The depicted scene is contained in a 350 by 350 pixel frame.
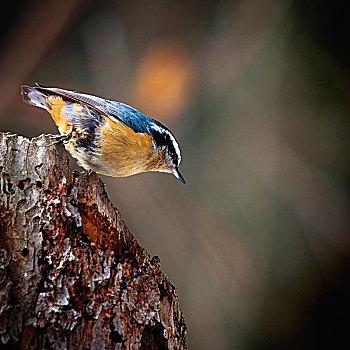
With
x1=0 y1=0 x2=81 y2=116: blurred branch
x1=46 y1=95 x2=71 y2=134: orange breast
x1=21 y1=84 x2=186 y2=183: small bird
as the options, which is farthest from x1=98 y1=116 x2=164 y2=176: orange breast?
x1=0 y1=0 x2=81 y2=116: blurred branch

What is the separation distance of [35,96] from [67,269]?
0.84 meters

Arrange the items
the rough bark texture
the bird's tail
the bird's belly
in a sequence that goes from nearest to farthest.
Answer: the rough bark texture → the bird's belly → the bird's tail

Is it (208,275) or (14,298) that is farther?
(208,275)

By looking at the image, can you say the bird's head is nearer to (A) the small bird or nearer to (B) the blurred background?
(A) the small bird

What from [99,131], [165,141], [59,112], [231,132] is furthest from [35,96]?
[231,132]

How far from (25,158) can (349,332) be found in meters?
1.98

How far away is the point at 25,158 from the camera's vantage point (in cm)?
96

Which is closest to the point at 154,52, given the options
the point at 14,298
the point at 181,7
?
the point at 181,7

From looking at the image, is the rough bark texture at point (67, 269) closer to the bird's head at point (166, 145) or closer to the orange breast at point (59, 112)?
the orange breast at point (59, 112)

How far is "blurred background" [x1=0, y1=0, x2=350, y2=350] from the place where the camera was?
2.20m

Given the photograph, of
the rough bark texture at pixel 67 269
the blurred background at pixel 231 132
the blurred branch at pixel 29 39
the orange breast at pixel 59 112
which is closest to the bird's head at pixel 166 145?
the orange breast at pixel 59 112

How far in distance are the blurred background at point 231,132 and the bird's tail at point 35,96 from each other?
69 centimetres

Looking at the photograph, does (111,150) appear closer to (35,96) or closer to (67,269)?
(35,96)

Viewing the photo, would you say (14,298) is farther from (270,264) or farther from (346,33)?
(346,33)
